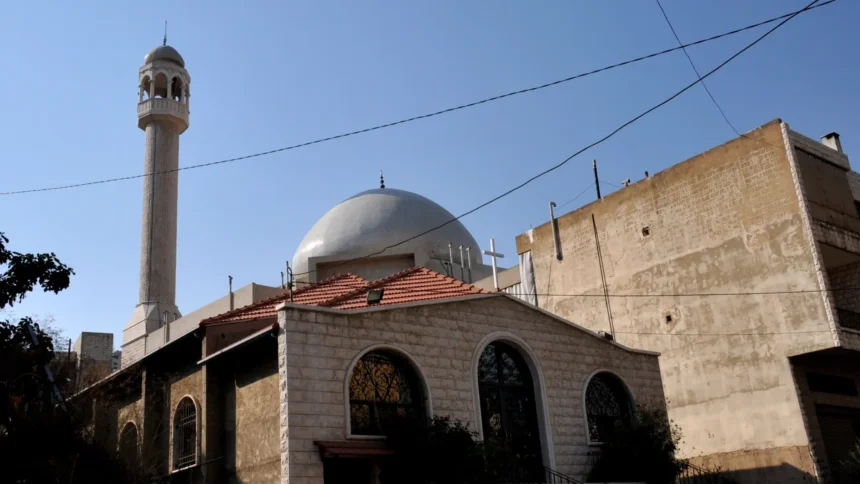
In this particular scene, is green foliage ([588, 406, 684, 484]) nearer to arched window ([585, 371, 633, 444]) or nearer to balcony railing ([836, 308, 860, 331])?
arched window ([585, 371, 633, 444])

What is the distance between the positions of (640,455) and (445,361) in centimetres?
422

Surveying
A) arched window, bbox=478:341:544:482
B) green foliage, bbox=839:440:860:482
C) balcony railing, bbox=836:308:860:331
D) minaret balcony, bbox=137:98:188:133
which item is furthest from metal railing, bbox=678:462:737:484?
minaret balcony, bbox=137:98:188:133

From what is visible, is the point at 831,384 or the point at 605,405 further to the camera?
the point at 831,384

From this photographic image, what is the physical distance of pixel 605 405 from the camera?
56.8 ft

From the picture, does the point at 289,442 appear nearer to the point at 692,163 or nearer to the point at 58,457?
the point at 58,457

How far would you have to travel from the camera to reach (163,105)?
115ft

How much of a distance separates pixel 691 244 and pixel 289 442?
1346cm

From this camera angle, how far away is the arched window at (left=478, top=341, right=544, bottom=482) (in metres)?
15.4

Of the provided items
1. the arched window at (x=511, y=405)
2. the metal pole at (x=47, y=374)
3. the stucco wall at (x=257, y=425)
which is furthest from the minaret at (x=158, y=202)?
the arched window at (x=511, y=405)

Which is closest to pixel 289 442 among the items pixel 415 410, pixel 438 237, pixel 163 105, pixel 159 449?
pixel 415 410

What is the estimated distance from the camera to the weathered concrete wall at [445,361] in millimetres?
12836

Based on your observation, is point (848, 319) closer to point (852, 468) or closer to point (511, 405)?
point (852, 468)

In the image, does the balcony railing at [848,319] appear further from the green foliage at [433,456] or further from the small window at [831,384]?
the green foliage at [433,456]

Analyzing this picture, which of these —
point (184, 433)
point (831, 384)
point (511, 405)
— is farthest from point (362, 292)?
point (831, 384)
